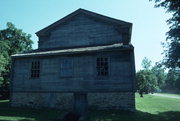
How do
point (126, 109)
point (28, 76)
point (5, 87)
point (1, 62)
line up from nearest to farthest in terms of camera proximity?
point (126, 109) < point (28, 76) < point (1, 62) < point (5, 87)

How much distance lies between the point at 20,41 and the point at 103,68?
1044 inches

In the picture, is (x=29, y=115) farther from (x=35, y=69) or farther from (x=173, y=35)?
(x=173, y=35)

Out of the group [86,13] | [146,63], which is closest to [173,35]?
[86,13]

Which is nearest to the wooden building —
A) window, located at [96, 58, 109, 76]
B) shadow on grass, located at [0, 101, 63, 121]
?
window, located at [96, 58, 109, 76]

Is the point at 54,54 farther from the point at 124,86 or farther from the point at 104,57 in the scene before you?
the point at 124,86

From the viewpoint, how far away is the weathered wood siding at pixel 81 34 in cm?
1731

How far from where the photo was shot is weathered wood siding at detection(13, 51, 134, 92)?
14.5 m

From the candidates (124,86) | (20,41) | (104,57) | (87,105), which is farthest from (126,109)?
(20,41)

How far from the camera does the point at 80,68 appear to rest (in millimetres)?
15453

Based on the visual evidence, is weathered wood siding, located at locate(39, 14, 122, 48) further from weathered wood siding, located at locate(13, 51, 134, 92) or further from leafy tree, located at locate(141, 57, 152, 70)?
leafy tree, located at locate(141, 57, 152, 70)

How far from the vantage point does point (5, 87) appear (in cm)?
3094

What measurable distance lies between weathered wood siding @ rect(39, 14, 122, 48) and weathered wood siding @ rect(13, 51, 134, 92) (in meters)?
2.55

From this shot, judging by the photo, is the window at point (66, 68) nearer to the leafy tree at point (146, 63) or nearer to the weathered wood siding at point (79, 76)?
the weathered wood siding at point (79, 76)

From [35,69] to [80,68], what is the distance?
15.0 ft
